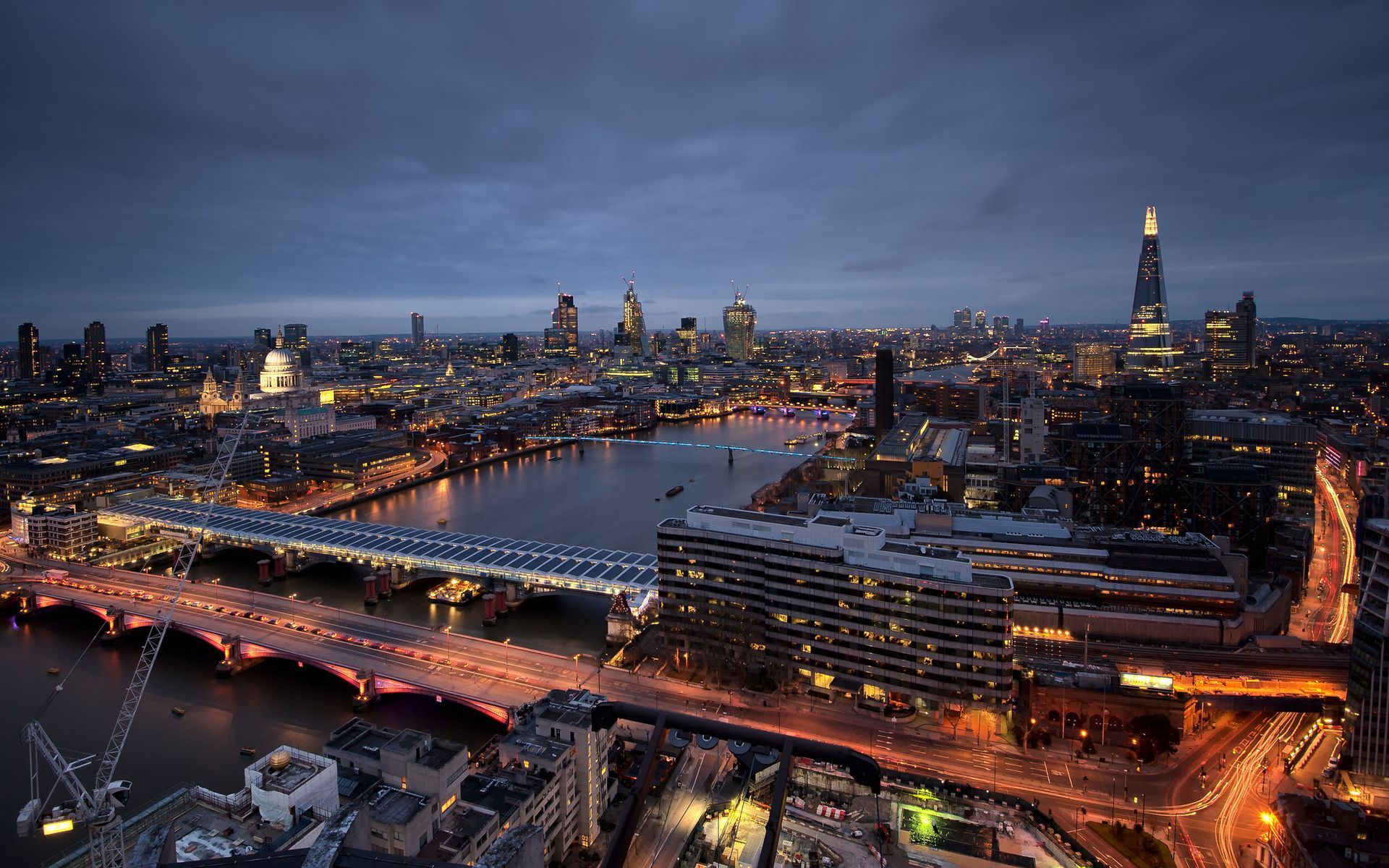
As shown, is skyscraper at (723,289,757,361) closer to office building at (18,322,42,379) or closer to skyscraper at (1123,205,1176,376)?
skyscraper at (1123,205,1176,376)

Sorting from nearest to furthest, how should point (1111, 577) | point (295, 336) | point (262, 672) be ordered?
point (262, 672), point (1111, 577), point (295, 336)

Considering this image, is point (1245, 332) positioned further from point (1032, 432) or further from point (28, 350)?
point (28, 350)

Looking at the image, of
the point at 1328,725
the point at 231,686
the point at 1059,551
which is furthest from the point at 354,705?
the point at 1328,725

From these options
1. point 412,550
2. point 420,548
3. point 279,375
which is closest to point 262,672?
point 412,550

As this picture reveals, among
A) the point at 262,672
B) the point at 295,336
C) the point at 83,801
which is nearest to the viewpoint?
the point at 83,801

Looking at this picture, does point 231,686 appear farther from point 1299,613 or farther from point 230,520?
point 1299,613
